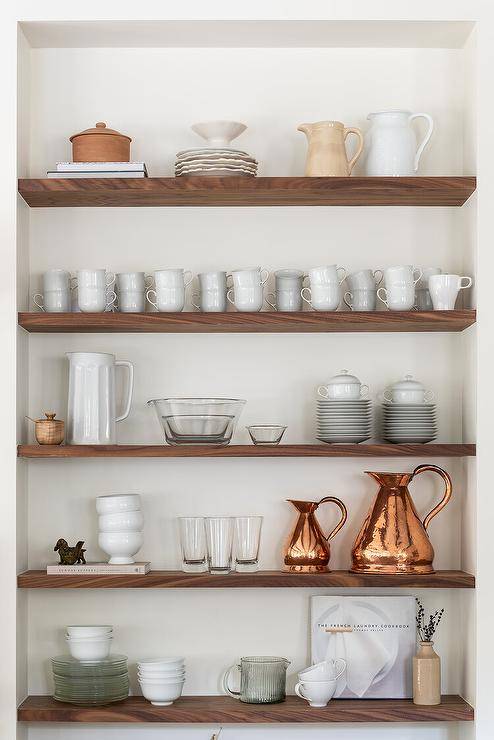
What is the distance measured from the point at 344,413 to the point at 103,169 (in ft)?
2.99

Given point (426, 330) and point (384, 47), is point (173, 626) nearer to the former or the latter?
point (426, 330)

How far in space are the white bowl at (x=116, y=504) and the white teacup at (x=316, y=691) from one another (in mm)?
639

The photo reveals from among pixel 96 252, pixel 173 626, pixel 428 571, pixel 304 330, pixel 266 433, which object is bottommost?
pixel 173 626

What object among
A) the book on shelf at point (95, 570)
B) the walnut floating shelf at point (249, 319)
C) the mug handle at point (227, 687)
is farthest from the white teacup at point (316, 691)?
the walnut floating shelf at point (249, 319)

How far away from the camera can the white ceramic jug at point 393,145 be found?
275 centimetres

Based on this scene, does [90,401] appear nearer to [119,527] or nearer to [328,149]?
[119,527]

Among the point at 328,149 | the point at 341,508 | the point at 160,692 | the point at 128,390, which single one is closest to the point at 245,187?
the point at 328,149

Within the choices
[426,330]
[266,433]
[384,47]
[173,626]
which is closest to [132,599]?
[173,626]

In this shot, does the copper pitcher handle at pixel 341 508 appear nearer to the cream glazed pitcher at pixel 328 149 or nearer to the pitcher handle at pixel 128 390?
the pitcher handle at pixel 128 390

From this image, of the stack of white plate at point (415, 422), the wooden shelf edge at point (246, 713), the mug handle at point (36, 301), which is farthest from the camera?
the mug handle at point (36, 301)

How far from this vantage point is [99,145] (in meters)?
2.74

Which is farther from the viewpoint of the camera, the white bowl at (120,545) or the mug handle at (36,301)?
the mug handle at (36,301)

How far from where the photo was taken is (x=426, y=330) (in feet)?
9.37

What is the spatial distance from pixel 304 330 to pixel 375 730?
112 cm
